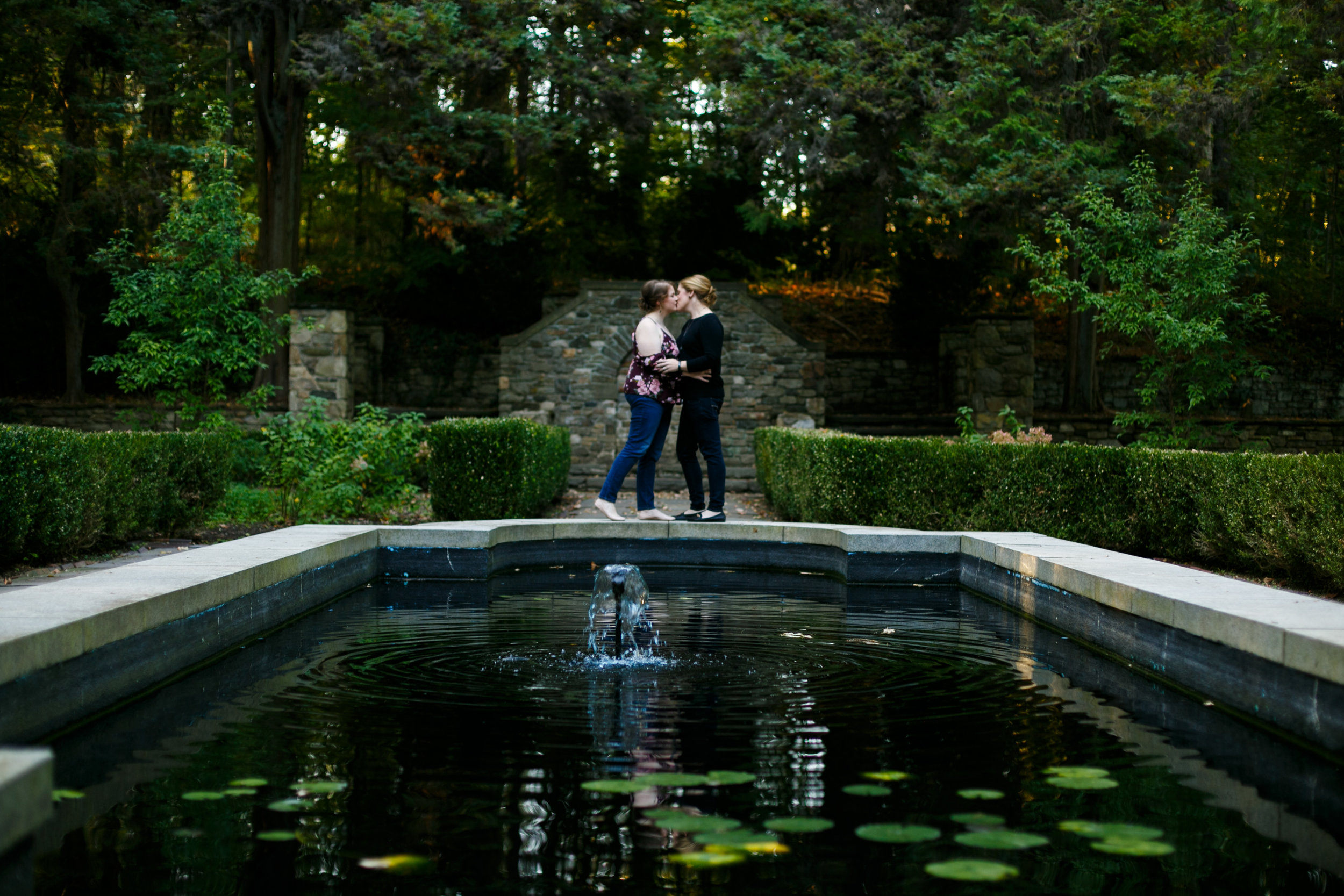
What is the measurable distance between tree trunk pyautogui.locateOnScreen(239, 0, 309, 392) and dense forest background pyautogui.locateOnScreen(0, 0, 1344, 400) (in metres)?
0.05

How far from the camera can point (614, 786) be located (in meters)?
2.95

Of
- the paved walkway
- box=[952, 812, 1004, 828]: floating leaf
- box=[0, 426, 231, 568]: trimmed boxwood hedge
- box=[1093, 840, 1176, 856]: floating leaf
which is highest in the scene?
box=[0, 426, 231, 568]: trimmed boxwood hedge

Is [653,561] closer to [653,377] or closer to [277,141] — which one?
[653,377]

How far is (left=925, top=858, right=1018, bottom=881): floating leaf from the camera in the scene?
2326 millimetres

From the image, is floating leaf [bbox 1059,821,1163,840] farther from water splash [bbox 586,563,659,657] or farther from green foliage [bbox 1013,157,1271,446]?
green foliage [bbox 1013,157,1271,446]

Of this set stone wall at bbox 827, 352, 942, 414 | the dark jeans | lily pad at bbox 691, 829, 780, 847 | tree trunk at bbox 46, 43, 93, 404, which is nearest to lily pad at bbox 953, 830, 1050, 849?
lily pad at bbox 691, 829, 780, 847

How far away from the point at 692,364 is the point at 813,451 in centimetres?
241

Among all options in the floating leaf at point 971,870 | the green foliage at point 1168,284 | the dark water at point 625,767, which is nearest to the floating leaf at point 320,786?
the dark water at point 625,767

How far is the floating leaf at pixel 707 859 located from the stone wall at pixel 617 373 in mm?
13934

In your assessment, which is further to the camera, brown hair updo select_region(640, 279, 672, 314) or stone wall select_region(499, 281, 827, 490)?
stone wall select_region(499, 281, 827, 490)

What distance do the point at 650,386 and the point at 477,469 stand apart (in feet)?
7.11

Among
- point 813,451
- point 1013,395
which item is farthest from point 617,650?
point 1013,395

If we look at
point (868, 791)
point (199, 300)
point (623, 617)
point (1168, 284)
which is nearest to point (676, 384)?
point (623, 617)

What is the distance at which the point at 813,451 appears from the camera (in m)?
10.1
